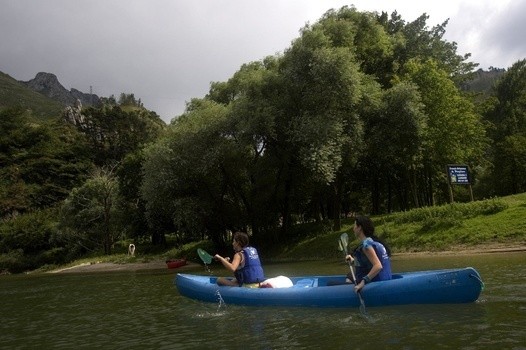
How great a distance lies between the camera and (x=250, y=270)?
39.4 ft

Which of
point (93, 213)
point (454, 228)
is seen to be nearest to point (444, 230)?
point (454, 228)

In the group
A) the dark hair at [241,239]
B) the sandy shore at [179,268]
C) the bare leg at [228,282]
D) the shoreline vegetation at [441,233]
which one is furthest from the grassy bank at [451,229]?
the dark hair at [241,239]

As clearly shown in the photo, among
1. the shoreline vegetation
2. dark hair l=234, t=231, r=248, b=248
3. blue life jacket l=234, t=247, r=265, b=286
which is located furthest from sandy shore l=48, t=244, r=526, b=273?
dark hair l=234, t=231, r=248, b=248

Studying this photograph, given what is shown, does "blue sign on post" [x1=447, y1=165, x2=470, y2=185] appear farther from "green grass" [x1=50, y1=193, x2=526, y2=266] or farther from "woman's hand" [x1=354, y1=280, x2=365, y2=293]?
"woman's hand" [x1=354, y1=280, x2=365, y2=293]

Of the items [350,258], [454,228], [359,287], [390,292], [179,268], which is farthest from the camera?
[179,268]

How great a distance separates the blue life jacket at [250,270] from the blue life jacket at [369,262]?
Result: 3024 mm

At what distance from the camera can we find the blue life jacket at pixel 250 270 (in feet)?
39.1

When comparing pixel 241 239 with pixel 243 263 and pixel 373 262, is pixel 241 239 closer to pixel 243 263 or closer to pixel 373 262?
pixel 243 263

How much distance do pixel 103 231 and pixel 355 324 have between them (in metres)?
43.8

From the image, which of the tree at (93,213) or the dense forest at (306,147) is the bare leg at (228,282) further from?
the tree at (93,213)

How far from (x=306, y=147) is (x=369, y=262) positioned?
743 inches

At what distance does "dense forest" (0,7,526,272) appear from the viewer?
29.2m

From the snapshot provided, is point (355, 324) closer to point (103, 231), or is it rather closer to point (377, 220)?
point (377, 220)

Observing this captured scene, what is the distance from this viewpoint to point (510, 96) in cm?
5359
